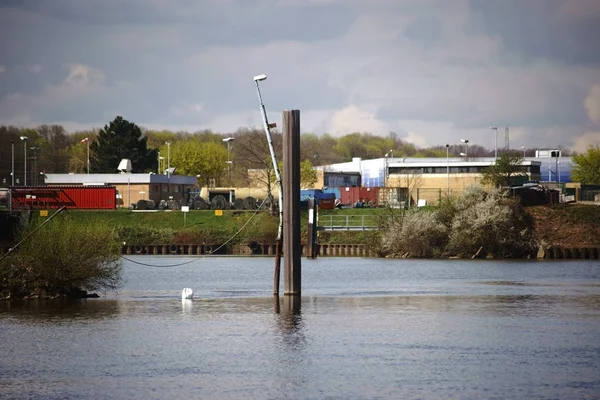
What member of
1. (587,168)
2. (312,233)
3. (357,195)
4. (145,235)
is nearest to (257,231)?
(145,235)

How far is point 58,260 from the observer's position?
46.1 meters

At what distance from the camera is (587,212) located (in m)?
105

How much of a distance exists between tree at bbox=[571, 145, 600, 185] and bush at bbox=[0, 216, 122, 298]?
149184 millimetres

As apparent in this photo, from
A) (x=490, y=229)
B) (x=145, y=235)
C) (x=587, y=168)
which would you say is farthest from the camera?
(x=587, y=168)

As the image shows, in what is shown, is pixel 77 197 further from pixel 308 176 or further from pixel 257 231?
pixel 308 176

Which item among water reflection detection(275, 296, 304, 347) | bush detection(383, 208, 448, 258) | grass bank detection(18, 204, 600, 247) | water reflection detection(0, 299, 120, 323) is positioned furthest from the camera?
grass bank detection(18, 204, 600, 247)

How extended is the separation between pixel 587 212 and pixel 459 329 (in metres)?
70.6

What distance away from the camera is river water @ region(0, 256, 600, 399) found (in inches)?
1045

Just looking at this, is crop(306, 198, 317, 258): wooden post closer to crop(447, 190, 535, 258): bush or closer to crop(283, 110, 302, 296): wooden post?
crop(447, 190, 535, 258): bush

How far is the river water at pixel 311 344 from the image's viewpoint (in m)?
26.5

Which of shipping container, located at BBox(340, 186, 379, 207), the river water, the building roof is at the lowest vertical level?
the river water

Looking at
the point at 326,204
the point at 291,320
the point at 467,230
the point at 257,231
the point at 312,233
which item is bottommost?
the point at 291,320

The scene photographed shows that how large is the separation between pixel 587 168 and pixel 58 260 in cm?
15575

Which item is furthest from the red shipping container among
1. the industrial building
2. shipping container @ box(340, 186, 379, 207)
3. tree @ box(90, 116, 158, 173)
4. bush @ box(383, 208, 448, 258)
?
tree @ box(90, 116, 158, 173)
